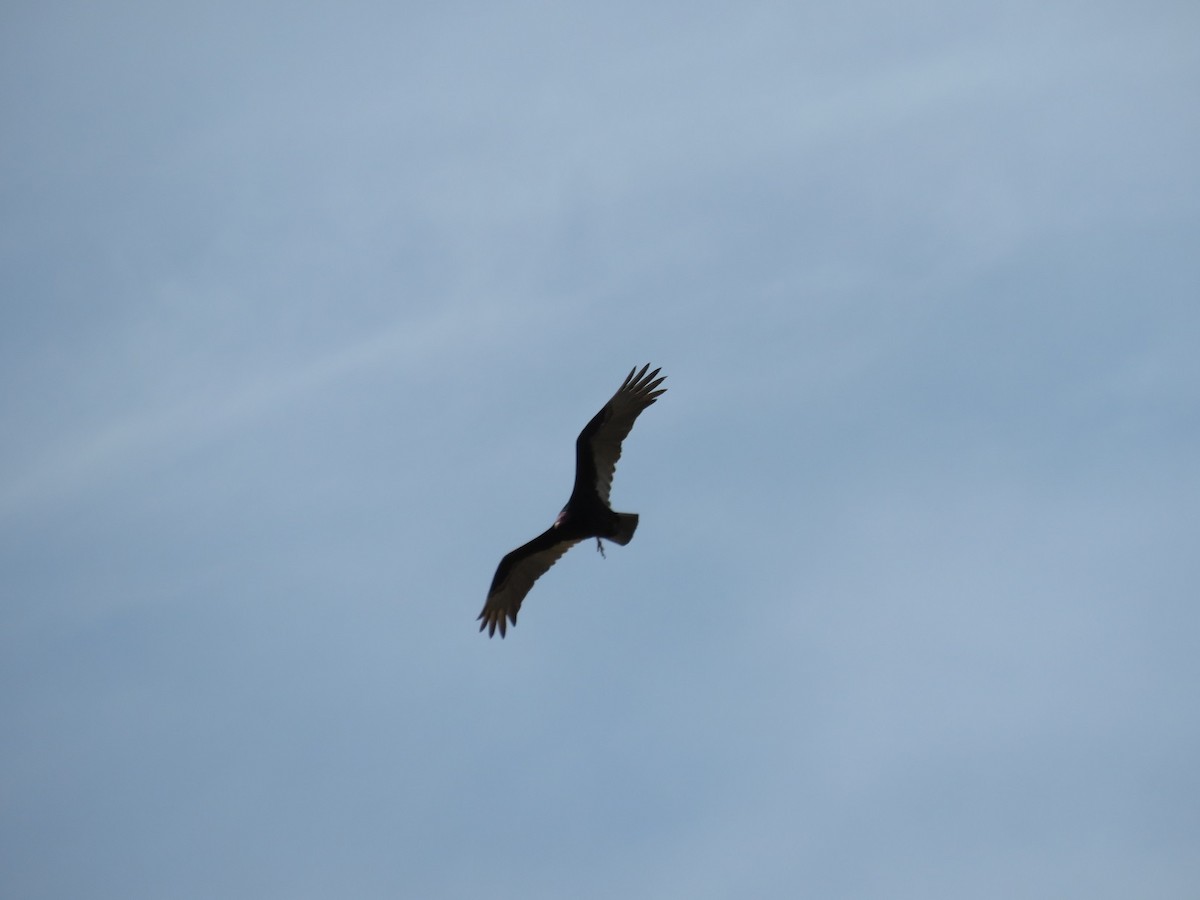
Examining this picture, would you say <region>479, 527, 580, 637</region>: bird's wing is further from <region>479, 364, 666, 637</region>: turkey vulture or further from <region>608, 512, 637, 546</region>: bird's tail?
<region>608, 512, 637, 546</region>: bird's tail

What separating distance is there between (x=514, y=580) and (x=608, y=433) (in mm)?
3590

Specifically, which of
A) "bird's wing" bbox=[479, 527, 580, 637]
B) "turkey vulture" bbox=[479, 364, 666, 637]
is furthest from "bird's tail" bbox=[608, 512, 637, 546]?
"bird's wing" bbox=[479, 527, 580, 637]

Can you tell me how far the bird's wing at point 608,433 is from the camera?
22484mm

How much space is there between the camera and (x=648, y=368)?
2294 centimetres

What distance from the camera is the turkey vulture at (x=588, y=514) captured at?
2234cm

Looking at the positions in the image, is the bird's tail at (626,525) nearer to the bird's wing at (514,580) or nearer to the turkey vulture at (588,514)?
the turkey vulture at (588,514)

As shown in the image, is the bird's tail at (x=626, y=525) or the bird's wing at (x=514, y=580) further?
the bird's wing at (x=514, y=580)

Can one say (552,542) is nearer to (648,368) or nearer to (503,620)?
(503,620)

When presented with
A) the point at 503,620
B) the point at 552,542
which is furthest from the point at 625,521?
the point at 503,620

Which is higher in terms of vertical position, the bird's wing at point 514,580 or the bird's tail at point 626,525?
the bird's wing at point 514,580

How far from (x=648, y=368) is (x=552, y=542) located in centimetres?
387

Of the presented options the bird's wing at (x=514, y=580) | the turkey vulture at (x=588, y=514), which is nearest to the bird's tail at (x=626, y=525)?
the turkey vulture at (x=588, y=514)

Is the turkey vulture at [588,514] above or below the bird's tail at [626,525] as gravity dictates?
above

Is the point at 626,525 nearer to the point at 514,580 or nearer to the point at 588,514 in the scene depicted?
the point at 588,514
